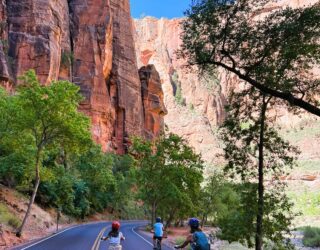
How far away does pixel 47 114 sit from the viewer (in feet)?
77.4

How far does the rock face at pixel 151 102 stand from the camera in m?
97.9

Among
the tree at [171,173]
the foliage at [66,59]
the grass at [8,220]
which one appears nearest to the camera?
the grass at [8,220]

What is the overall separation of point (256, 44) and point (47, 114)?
14372 mm

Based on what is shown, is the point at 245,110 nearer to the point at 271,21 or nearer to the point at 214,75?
the point at 214,75

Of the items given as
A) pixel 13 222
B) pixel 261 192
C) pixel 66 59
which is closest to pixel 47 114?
pixel 13 222

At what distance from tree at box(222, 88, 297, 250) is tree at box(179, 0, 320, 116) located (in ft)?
8.02

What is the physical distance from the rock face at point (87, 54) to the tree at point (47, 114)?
28.4 meters

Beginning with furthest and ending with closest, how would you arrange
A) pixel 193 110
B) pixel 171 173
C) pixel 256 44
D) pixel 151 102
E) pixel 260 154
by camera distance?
pixel 193 110 → pixel 151 102 → pixel 171 173 → pixel 260 154 → pixel 256 44

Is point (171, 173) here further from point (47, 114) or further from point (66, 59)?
point (66, 59)

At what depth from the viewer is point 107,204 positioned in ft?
215

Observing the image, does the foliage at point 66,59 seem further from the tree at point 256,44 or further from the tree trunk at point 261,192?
the tree at point 256,44

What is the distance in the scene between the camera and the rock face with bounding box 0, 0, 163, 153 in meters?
57.9

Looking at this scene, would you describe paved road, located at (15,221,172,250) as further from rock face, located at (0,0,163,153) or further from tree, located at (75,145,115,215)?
rock face, located at (0,0,163,153)

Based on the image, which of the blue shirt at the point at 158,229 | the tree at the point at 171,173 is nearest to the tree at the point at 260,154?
the blue shirt at the point at 158,229
